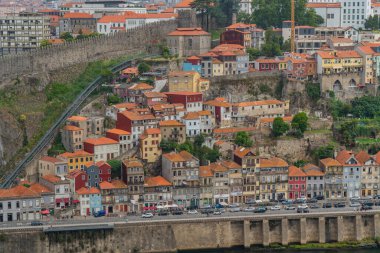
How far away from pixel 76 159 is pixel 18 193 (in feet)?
21.5

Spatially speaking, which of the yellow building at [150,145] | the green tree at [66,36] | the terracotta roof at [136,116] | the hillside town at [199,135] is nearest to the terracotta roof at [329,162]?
the hillside town at [199,135]

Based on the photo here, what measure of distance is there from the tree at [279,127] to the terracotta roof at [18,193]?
19196mm

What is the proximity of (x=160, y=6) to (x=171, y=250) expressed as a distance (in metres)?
56.3

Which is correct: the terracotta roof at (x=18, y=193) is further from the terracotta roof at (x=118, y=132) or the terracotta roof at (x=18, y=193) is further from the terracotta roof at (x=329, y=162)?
the terracotta roof at (x=329, y=162)

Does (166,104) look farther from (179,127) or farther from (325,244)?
(325,244)

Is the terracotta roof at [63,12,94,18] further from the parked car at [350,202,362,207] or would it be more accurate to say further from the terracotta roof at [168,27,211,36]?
the parked car at [350,202,362,207]

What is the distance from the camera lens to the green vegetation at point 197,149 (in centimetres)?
8733

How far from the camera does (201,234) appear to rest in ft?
261

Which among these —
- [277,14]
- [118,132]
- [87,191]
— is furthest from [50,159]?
[277,14]

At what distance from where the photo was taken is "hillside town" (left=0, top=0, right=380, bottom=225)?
82750mm

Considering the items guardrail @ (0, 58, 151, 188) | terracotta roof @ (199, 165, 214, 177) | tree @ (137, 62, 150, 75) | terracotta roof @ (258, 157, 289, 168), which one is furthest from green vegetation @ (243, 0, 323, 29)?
terracotta roof @ (199, 165, 214, 177)

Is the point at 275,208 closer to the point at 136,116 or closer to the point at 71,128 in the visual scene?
the point at 136,116

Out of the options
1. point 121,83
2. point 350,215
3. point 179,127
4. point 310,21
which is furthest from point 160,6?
point 350,215

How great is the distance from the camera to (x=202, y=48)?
341ft
